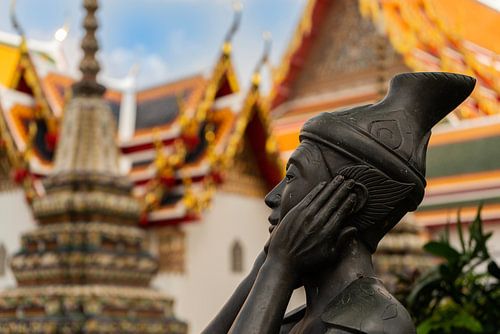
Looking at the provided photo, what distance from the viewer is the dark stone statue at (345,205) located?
4.63 feet

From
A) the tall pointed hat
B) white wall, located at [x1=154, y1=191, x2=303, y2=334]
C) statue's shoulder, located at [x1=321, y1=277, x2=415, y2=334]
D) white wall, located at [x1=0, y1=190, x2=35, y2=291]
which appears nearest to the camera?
statue's shoulder, located at [x1=321, y1=277, x2=415, y2=334]

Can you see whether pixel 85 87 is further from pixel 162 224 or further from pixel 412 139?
pixel 162 224

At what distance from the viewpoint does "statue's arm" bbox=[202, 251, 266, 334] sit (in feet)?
5.37

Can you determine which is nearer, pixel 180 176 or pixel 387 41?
pixel 180 176

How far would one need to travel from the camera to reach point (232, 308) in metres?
1.65

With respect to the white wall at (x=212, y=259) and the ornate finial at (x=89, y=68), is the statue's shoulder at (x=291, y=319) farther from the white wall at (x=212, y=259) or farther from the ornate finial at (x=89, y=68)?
the white wall at (x=212, y=259)

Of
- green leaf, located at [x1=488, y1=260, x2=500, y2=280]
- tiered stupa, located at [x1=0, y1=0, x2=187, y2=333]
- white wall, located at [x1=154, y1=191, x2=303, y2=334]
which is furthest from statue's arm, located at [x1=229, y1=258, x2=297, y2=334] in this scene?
white wall, located at [x1=154, y1=191, x2=303, y2=334]

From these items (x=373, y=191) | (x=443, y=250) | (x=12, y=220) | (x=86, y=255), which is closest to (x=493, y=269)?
(x=443, y=250)

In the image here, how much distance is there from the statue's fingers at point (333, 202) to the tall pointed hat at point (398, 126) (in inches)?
1.9

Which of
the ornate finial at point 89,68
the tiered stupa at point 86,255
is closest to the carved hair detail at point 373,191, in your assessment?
the tiered stupa at point 86,255

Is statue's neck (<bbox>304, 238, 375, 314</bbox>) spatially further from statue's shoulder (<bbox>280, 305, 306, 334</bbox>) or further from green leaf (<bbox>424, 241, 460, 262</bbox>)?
green leaf (<bbox>424, 241, 460, 262</bbox>)

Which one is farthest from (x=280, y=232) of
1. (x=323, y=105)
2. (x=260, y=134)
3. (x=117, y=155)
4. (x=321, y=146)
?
(x=323, y=105)

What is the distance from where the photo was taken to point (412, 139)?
58.2 inches

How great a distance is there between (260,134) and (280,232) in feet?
33.6
